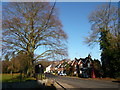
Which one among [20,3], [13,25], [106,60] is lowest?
[106,60]

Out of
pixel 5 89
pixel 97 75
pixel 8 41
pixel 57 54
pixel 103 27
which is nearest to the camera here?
pixel 5 89

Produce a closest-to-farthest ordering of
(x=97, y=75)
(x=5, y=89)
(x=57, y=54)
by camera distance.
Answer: (x=5, y=89), (x=57, y=54), (x=97, y=75)

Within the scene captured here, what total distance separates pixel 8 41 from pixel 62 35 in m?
7.75

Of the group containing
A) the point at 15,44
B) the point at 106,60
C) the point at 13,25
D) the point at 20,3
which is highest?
the point at 20,3

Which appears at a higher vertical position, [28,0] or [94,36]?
[28,0]

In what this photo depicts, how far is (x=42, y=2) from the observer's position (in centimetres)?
2352

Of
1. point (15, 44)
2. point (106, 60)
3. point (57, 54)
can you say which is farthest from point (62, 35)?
point (106, 60)

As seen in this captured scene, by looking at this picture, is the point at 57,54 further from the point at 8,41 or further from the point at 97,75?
the point at 97,75

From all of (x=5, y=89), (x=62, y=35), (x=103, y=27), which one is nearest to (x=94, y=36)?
(x=103, y=27)

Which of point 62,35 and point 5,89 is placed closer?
point 5,89

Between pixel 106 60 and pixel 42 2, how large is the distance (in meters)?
19.6

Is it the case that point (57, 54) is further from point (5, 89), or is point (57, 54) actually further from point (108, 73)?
point (108, 73)

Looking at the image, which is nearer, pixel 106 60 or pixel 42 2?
pixel 42 2

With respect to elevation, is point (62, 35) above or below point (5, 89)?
above
